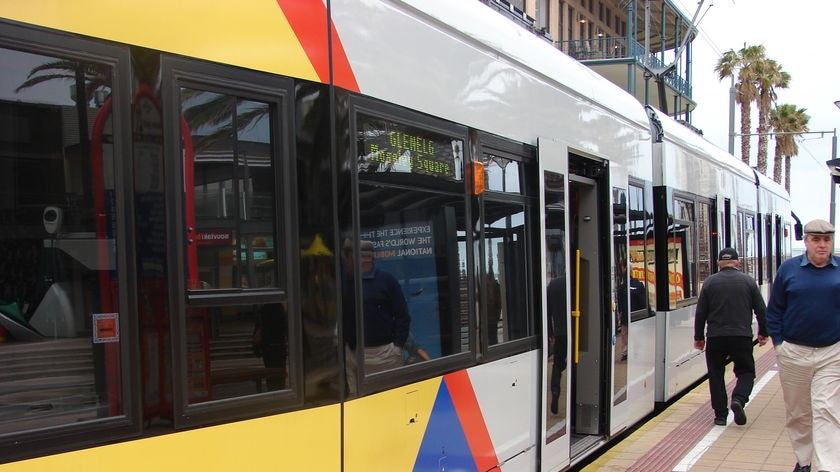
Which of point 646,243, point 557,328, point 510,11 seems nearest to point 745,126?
point 646,243

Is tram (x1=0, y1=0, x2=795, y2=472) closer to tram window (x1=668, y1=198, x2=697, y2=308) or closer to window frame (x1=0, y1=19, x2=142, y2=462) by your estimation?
window frame (x1=0, y1=19, x2=142, y2=462)

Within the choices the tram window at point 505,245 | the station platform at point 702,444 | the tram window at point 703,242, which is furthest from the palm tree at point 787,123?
the tram window at point 505,245

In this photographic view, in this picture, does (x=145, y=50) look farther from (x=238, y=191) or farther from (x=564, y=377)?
(x=564, y=377)

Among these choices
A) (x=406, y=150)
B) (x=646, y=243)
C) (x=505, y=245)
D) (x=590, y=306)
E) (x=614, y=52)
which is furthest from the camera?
(x=614, y=52)

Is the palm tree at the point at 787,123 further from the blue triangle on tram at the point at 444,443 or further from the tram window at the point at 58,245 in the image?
the tram window at the point at 58,245

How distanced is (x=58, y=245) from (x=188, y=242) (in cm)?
43

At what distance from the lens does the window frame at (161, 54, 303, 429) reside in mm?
2639

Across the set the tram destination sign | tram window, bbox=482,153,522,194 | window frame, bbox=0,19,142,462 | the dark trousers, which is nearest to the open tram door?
tram window, bbox=482,153,522,194

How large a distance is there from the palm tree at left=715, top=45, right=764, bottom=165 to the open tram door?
3814 centimetres

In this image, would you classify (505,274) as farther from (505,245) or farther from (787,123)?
(787,123)

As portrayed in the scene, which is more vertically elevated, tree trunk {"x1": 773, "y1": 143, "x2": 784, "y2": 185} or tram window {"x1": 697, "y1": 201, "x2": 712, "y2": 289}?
tree trunk {"x1": 773, "y1": 143, "x2": 784, "y2": 185}

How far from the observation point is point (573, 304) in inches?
245

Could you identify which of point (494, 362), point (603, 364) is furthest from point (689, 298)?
point (494, 362)

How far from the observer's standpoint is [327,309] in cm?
312
